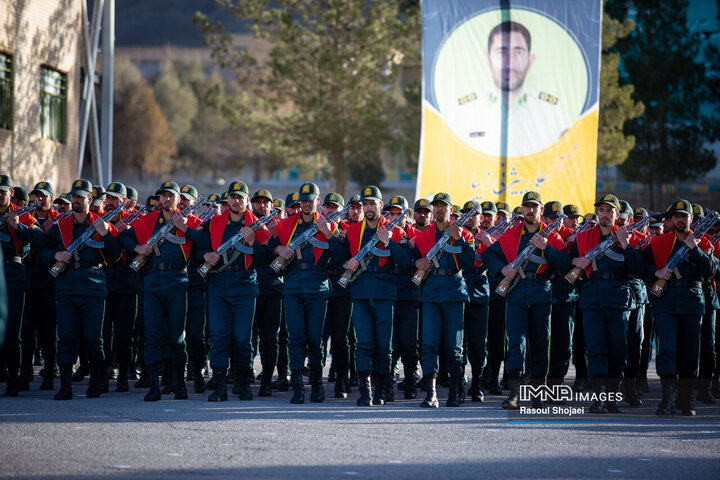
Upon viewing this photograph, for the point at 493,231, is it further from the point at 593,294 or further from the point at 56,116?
the point at 56,116

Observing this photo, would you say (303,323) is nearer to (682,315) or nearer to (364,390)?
(364,390)

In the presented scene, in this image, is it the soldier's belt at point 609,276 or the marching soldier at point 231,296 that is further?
the marching soldier at point 231,296

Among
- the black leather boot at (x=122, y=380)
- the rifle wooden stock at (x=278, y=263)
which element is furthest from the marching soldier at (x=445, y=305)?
the black leather boot at (x=122, y=380)

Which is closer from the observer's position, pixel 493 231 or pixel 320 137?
pixel 493 231

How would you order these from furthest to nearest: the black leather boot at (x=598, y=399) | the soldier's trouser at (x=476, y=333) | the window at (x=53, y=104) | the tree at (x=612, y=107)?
the tree at (x=612, y=107), the window at (x=53, y=104), the soldier's trouser at (x=476, y=333), the black leather boot at (x=598, y=399)

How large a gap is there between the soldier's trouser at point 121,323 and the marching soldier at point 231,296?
Result: 162cm

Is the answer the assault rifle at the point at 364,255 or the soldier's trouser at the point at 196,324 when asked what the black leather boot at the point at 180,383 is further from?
the assault rifle at the point at 364,255

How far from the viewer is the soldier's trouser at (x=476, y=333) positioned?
11164 mm

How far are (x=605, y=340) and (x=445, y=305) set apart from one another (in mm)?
1728

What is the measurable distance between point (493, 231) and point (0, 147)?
14222mm

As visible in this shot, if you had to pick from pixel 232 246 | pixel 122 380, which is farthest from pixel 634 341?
pixel 122 380

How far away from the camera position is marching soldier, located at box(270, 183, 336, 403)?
10.7 m

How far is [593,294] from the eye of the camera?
34.0ft

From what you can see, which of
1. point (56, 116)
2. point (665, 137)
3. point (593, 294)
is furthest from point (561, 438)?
point (665, 137)
